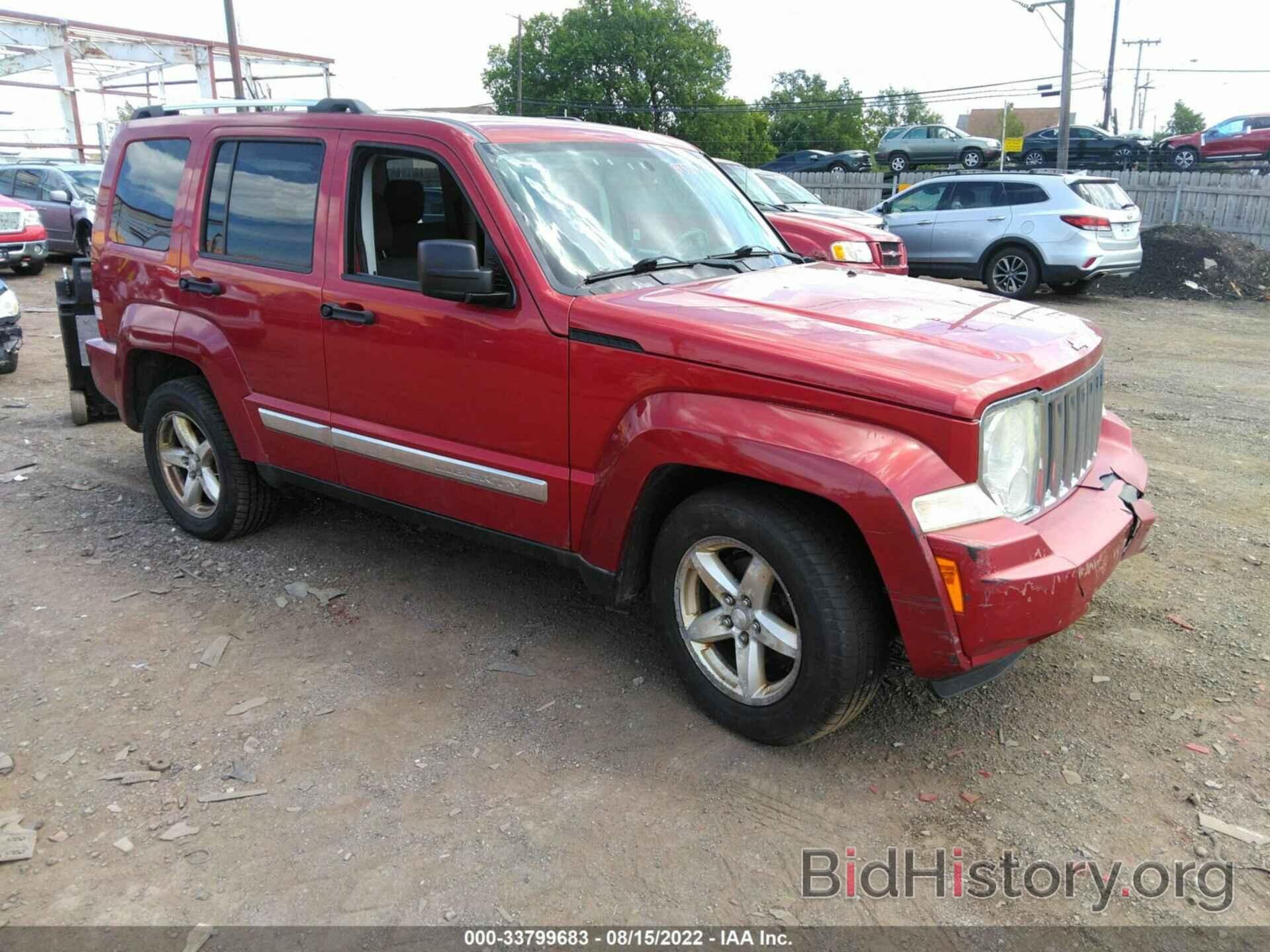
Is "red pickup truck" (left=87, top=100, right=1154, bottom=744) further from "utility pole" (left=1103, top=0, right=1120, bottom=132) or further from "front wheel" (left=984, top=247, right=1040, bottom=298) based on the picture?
"utility pole" (left=1103, top=0, right=1120, bottom=132)

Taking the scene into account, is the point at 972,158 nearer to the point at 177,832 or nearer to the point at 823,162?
the point at 823,162

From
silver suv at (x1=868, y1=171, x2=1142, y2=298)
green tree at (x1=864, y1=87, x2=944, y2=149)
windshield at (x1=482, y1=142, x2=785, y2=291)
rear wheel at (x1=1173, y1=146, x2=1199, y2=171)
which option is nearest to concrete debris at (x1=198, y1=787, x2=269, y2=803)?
windshield at (x1=482, y1=142, x2=785, y2=291)

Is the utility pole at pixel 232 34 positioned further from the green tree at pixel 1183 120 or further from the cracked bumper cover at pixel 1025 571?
the green tree at pixel 1183 120

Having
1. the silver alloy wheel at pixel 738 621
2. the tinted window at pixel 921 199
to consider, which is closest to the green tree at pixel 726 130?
the tinted window at pixel 921 199

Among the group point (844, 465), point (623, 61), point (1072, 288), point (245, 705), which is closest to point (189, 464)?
point (245, 705)

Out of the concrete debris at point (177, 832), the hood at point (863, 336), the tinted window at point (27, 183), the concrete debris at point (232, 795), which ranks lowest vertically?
the concrete debris at point (177, 832)

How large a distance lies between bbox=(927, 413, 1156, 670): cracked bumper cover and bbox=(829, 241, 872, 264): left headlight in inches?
284

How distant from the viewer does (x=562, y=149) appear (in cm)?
410

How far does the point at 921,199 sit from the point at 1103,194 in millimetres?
2603

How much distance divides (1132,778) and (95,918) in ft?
10.1

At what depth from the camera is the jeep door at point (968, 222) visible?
47.4 feet

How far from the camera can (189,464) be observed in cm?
523

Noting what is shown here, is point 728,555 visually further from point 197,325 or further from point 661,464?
point 197,325

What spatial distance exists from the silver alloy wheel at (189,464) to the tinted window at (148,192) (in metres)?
0.91
